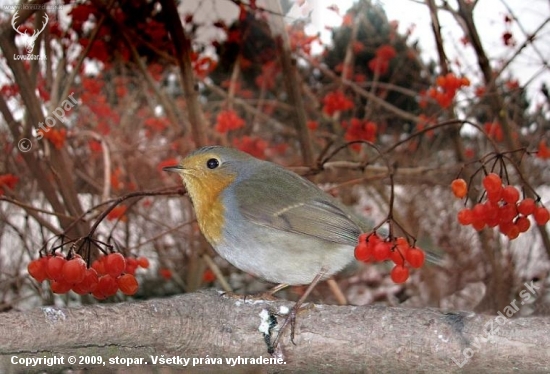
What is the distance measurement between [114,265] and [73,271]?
8cm

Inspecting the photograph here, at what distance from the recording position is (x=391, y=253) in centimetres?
96

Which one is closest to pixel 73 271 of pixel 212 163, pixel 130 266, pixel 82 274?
pixel 82 274

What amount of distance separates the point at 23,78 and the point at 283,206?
714mm

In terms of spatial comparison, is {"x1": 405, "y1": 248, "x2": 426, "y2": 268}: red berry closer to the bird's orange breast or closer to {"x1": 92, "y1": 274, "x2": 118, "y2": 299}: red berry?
the bird's orange breast

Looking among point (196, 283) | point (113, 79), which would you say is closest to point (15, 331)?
point (196, 283)

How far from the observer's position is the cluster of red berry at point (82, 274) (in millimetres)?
950

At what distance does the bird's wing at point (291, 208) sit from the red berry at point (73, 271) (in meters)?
0.29

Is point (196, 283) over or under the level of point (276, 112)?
under

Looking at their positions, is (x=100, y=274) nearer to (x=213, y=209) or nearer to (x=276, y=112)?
(x=213, y=209)

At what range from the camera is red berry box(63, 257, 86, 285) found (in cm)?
94

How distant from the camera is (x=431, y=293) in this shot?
2.47 m
